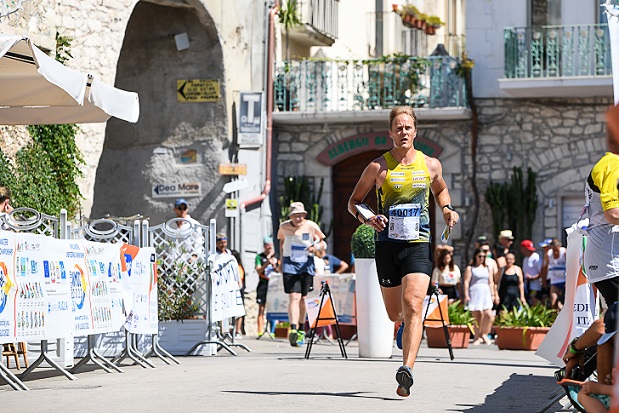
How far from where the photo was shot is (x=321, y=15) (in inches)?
1112

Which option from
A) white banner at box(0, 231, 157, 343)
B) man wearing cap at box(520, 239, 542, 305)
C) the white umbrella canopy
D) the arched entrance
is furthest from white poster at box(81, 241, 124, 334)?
the arched entrance

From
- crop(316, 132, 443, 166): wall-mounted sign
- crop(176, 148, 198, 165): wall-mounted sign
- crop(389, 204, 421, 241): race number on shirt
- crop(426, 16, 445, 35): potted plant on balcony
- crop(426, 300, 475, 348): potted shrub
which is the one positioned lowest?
crop(426, 300, 475, 348): potted shrub

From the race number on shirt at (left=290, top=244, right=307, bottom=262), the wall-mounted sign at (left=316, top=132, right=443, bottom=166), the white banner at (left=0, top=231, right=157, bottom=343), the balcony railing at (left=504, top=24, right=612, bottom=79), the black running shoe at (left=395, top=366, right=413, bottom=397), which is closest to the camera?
the black running shoe at (left=395, top=366, right=413, bottom=397)

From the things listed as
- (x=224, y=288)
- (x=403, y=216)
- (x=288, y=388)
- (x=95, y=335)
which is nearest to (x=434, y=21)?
(x=224, y=288)

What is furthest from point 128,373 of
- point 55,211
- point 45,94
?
point 55,211

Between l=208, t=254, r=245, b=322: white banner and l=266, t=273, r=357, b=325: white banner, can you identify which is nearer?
l=208, t=254, r=245, b=322: white banner

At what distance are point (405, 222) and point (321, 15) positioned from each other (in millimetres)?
19624

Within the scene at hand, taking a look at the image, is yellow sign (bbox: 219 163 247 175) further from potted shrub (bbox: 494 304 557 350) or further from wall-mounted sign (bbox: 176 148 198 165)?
potted shrub (bbox: 494 304 557 350)

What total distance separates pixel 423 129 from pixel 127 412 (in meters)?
19.0

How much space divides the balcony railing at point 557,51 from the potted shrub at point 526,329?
9217 mm

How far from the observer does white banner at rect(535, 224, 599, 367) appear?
9.22m

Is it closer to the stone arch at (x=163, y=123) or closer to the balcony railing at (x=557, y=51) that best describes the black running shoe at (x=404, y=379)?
the stone arch at (x=163, y=123)

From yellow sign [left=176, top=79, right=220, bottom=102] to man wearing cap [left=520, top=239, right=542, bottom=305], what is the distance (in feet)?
22.0

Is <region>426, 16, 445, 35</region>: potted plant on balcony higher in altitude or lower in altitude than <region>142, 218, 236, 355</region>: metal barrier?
higher
